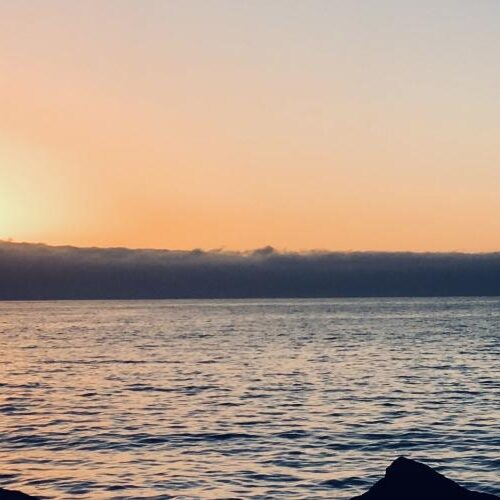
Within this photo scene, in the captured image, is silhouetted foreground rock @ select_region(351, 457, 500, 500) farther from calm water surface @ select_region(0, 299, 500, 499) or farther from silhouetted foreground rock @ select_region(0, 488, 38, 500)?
silhouetted foreground rock @ select_region(0, 488, 38, 500)

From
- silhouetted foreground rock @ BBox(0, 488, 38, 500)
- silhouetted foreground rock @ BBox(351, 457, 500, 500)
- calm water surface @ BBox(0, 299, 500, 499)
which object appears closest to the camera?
silhouetted foreground rock @ BBox(351, 457, 500, 500)

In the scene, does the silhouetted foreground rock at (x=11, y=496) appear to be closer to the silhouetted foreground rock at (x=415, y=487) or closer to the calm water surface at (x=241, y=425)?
the calm water surface at (x=241, y=425)

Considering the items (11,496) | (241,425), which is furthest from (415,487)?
(241,425)

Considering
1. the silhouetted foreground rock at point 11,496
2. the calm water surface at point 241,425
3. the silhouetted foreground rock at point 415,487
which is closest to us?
the silhouetted foreground rock at point 415,487

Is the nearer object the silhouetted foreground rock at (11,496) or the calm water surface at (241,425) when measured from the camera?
the silhouetted foreground rock at (11,496)

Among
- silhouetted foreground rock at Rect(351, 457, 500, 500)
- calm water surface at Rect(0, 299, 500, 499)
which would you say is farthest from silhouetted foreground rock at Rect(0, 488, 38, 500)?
silhouetted foreground rock at Rect(351, 457, 500, 500)

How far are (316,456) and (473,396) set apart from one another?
2301cm

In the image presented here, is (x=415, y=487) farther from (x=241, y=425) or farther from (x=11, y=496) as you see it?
(x=241, y=425)

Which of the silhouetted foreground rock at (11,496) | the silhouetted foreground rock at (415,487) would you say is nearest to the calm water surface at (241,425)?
the silhouetted foreground rock at (11,496)

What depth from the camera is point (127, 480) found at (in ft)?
96.7

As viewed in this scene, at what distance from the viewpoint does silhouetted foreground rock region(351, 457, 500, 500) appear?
2116 centimetres

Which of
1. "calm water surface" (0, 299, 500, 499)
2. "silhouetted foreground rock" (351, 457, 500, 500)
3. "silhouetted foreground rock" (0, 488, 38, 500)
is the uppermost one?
"silhouetted foreground rock" (351, 457, 500, 500)

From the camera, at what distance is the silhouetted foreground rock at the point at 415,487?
21156 millimetres

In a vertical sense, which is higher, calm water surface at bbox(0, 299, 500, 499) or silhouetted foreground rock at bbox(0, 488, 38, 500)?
silhouetted foreground rock at bbox(0, 488, 38, 500)
